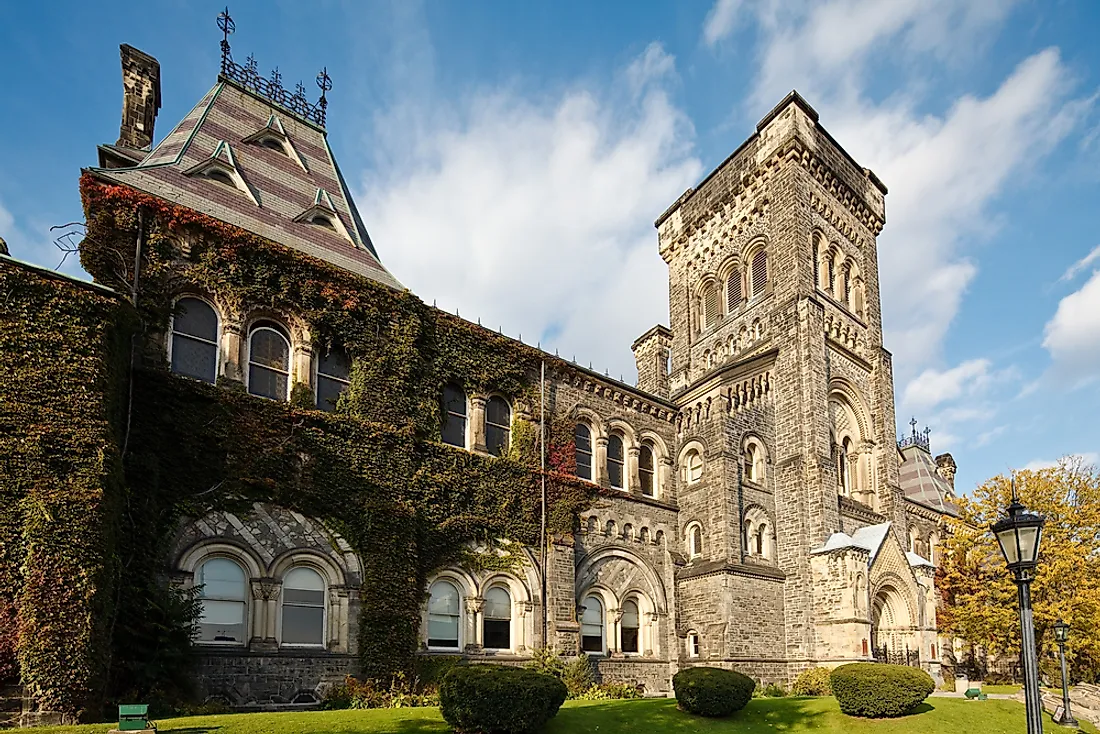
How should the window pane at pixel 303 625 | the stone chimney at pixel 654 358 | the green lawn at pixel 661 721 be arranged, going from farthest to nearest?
the stone chimney at pixel 654 358 → the window pane at pixel 303 625 → the green lawn at pixel 661 721

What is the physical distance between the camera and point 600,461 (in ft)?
90.1

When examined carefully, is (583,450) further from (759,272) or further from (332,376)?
(759,272)

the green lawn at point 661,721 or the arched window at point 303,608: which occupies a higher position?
the arched window at point 303,608

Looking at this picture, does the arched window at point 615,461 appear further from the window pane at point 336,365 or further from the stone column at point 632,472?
the window pane at point 336,365

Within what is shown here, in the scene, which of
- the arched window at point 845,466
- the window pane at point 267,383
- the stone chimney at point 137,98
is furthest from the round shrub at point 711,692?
the stone chimney at point 137,98

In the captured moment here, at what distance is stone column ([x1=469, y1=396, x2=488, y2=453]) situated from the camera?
24109 millimetres

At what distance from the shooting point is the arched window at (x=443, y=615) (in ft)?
70.3

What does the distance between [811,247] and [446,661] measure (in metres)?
23.9

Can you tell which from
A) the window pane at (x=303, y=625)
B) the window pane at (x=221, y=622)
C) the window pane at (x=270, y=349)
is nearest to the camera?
the window pane at (x=221, y=622)

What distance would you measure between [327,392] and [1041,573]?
27.7m

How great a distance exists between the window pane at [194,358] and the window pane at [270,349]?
1044 mm

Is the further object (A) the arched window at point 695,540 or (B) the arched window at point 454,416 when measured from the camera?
(A) the arched window at point 695,540

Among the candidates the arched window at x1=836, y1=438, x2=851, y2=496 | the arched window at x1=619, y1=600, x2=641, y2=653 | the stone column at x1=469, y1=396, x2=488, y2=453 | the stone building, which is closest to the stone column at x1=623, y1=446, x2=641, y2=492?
the stone building

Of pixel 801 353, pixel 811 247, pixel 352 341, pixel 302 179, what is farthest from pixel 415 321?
pixel 811 247
